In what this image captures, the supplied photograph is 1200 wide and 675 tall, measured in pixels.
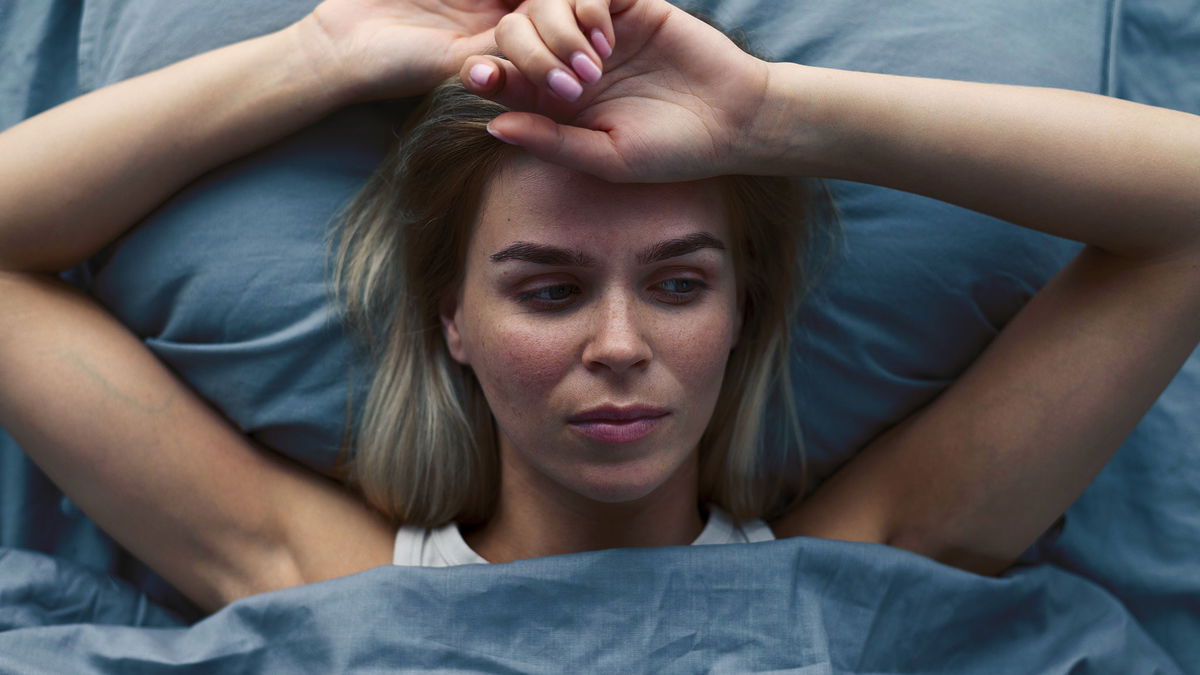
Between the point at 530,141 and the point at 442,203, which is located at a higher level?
the point at 530,141

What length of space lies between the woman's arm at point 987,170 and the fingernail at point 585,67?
2cm

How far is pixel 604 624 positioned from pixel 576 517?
0.16 meters

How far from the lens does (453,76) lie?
130 cm

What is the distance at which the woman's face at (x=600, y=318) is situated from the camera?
3.85 ft

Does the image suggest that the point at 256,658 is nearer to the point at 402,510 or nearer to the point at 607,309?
the point at 402,510

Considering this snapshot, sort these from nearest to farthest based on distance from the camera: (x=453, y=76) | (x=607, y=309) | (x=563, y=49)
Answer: (x=563, y=49) → (x=607, y=309) → (x=453, y=76)

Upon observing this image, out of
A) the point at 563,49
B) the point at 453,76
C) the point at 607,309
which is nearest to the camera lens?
the point at 563,49

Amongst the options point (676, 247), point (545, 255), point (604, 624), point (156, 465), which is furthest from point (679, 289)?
point (156, 465)

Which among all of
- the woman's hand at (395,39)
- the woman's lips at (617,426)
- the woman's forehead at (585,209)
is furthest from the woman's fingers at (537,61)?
the woman's lips at (617,426)

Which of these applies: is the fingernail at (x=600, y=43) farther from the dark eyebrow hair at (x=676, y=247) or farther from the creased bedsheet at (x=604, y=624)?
the creased bedsheet at (x=604, y=624)

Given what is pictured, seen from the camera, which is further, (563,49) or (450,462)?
(450,462)

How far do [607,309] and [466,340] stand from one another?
0.22 metres

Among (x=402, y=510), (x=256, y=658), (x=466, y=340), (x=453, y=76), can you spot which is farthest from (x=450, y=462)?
(x=453, y=76)

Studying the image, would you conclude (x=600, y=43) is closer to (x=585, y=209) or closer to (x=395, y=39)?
(x=585, y=209)
